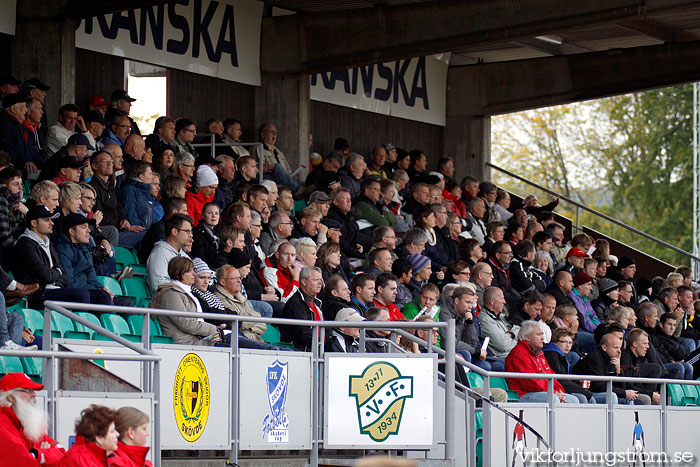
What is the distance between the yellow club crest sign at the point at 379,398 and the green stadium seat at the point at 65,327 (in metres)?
2.14

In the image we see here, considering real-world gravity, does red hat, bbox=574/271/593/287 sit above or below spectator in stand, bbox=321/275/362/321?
above

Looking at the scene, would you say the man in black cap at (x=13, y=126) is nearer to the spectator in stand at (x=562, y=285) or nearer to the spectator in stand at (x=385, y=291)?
the spectator in stand at (x=385, y=291)

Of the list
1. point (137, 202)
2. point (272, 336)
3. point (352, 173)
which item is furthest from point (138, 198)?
point (352, 173)

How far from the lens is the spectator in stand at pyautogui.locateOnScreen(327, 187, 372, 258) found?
14.5 metres

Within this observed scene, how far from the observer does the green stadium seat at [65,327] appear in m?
9.02

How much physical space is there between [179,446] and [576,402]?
4.55 meters

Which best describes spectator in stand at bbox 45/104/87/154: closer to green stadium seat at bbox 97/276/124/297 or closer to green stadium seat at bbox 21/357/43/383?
green stadium seat at bbox 97/276/124/297

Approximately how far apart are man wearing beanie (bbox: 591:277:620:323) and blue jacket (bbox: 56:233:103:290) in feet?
27.4

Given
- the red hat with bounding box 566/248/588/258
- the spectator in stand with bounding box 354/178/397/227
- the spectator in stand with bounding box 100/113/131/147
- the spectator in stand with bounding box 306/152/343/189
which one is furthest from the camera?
the red hat with bounding box 566/248/588/258

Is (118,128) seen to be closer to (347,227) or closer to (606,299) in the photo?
(347,227)

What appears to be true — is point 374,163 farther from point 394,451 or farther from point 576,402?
point 394,451

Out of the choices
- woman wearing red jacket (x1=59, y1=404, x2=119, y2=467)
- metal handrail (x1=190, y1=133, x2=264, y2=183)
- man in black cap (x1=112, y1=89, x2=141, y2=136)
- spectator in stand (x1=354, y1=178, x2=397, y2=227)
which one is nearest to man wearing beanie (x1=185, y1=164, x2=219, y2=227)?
man in black cap (x1=112, y1=89, x2=141, y2=136)

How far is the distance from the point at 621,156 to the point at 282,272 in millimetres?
33928

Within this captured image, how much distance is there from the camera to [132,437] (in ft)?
21.9
